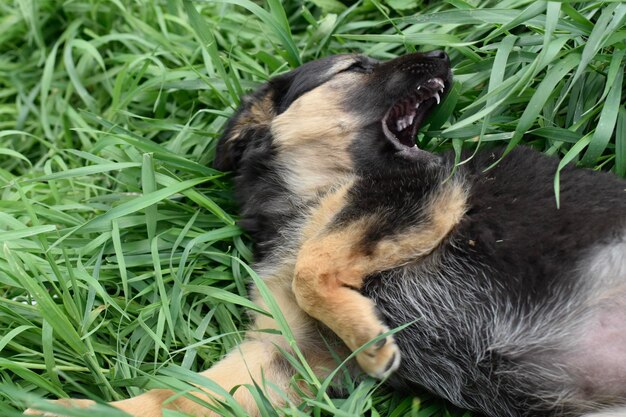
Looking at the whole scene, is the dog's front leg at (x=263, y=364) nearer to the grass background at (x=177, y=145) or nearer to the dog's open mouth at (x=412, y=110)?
the grass background at (x=177, y=145)

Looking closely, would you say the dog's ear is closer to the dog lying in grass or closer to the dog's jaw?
the dog lying in grass

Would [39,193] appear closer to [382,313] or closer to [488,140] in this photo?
[382,313]

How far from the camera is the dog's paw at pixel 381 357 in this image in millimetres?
3035

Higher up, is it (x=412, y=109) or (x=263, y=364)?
(x=412, y=109)

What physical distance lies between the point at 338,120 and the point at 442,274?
1020 millimetres

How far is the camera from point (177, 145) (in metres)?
4.45

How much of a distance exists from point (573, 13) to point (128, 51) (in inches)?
121

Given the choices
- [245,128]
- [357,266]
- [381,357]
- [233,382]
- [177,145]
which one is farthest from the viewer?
[177,145]

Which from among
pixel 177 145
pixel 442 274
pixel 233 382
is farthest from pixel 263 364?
pixel 177 145

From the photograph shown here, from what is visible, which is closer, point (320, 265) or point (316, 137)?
point (320, 265)

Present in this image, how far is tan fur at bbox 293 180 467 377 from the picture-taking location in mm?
3047

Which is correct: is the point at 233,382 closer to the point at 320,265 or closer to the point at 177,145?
the point at 320,265

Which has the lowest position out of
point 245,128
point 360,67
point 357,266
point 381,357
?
point 381,357

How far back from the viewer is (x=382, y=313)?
10.7ft
